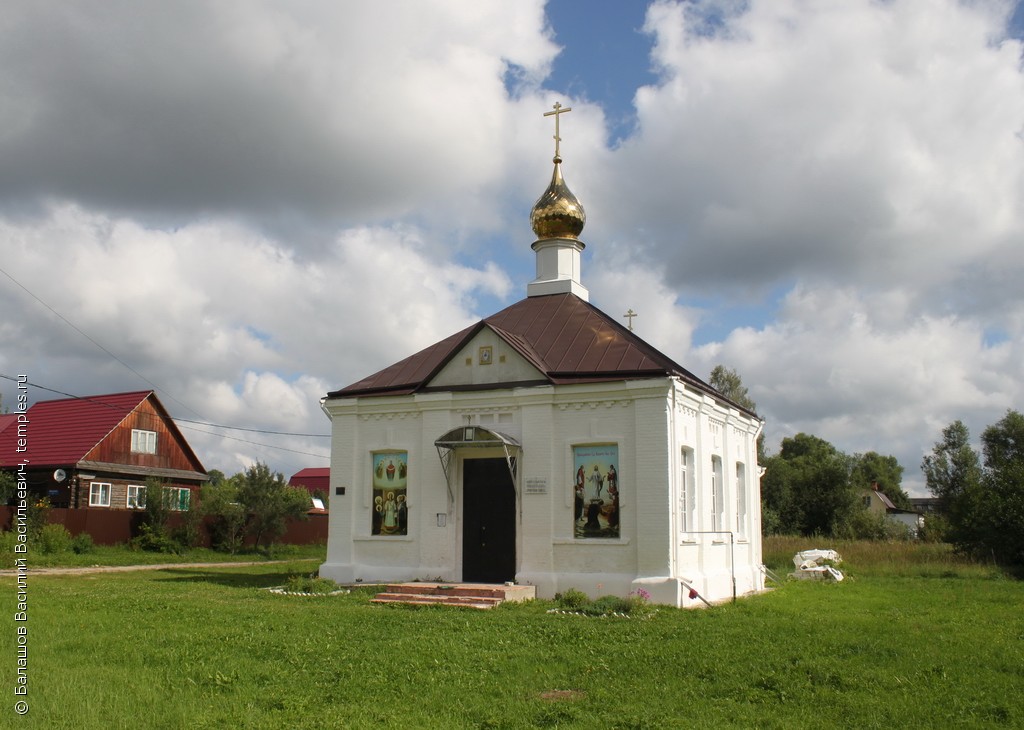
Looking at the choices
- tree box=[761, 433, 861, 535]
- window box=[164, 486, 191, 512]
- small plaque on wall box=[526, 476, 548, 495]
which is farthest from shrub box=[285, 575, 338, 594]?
tree box=[761, 433, 861, 535]

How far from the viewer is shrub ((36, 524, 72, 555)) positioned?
85.5 ft

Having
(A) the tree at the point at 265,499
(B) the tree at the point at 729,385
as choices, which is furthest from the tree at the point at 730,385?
(A) the tree at the point at 265,499

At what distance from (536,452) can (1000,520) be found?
51.4ft

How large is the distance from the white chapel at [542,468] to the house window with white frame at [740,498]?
0.59m

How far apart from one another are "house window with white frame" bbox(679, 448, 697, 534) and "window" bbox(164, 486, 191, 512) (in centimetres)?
2041

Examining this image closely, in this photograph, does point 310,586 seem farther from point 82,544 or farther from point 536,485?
point 82,544

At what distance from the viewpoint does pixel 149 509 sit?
30125mm

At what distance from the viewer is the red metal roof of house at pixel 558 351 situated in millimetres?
16136

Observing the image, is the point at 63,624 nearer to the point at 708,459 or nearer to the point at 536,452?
the point at 536,452

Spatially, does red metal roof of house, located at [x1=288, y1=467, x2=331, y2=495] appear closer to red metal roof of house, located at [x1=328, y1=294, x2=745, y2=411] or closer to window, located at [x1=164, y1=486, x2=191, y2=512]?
window, located at [x1=164, y1=486, x2=191, y2=512]

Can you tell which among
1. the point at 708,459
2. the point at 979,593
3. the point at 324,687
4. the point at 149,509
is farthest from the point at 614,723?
the point at 149,509

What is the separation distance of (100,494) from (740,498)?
23597 millimetres

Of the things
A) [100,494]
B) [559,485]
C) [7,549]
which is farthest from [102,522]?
[559,485]

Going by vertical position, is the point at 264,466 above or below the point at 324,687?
above
